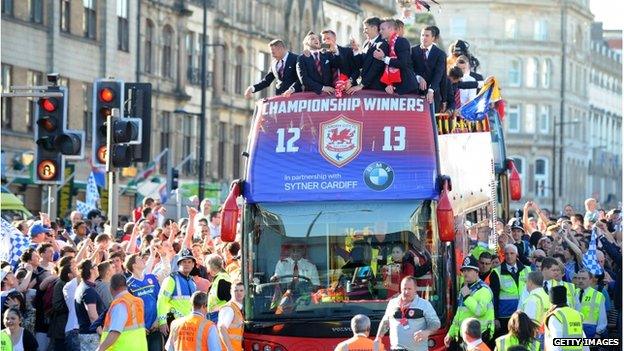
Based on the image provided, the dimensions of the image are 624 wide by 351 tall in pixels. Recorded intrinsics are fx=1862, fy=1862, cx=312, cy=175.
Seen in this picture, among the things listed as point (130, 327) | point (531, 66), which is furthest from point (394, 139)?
point (531, 66)

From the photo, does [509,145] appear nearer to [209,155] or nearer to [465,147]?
[209,155]

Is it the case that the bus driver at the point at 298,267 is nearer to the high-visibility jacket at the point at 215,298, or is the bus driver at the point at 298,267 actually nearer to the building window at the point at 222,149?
the high-visibility jacket at the point at 215,298

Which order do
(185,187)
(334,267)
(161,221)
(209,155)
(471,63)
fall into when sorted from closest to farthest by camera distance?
(334,267)
(471,63)
(161,221)
(185,187)
(209,155)

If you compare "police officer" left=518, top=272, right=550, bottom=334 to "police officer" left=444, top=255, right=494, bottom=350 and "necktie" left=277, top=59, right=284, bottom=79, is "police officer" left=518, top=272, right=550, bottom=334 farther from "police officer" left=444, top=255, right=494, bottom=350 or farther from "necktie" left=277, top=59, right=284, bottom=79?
"necktie" left=277, top=59, right=284, bottom=79

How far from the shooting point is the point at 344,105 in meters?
19.8

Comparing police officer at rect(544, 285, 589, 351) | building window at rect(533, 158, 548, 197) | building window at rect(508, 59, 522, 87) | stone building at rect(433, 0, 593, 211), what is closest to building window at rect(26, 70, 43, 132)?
police officer at rect(544, 285, 589, 351)

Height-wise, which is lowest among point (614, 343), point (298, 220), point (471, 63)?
point (614, 343)

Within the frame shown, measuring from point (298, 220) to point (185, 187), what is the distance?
41283mm

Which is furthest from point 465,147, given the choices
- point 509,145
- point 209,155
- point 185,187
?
point 509,145

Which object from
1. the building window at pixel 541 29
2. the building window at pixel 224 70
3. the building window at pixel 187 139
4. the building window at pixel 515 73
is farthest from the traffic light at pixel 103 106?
the building window at pixel 541 29

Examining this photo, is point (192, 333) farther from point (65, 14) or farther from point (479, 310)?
point (65, 14)

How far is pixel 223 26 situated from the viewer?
6812cm

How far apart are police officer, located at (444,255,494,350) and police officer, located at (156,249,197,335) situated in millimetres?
2807

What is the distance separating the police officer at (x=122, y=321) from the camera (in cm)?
1734
